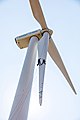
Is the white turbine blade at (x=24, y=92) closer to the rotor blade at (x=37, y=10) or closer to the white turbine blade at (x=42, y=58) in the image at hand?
the white turbine blade at (x=42, y=58)

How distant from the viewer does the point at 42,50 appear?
482 centimetres

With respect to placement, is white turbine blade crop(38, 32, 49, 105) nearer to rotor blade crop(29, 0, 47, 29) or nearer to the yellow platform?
the yellow platform

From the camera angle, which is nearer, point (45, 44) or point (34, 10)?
point (45, 44)

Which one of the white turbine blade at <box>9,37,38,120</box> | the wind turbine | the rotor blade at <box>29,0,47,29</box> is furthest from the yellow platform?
the white turbine blade at <box>9,37,38,120</box>

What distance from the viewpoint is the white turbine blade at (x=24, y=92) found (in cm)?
344

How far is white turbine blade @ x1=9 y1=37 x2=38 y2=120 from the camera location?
3.44 meters

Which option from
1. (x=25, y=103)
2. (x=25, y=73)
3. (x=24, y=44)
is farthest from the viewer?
(x=24, y=44)

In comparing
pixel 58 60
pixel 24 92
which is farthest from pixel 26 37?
pixel 24 92

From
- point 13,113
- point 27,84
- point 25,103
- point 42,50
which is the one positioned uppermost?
point 42,50

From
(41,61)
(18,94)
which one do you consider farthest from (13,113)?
(41,61)

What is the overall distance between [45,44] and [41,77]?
4.39ft

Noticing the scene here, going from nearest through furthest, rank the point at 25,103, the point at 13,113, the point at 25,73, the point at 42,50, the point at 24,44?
the point at 13,113 → the point at 25,103 → the point at 25,73 → the point at 42,50 → the point at 24,44

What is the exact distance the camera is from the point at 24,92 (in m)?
3.82

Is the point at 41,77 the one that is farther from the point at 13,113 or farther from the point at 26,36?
the point at 26,36
